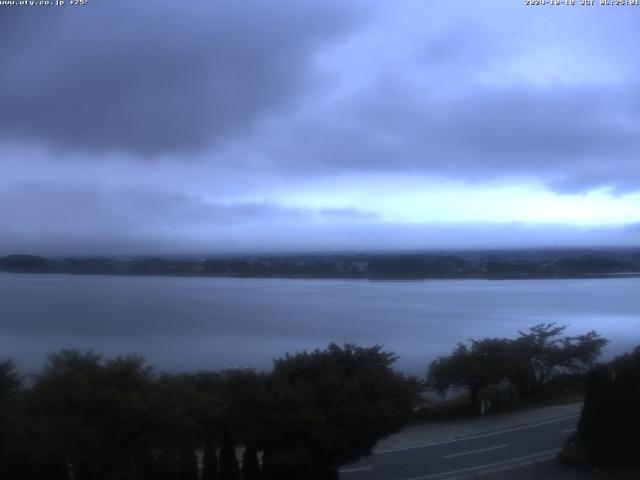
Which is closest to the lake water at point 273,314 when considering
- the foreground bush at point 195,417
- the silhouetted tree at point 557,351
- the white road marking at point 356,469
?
the silhouetted tree at point 557,351

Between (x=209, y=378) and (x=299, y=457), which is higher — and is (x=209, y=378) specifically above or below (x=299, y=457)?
above

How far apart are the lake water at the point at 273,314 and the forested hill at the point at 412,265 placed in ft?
3.68

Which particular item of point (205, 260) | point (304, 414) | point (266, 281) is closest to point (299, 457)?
point (304, 414)

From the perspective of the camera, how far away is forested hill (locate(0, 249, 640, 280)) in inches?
1288

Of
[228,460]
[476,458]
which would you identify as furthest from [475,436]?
[228,460]

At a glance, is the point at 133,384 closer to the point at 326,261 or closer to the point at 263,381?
the point at 263,381

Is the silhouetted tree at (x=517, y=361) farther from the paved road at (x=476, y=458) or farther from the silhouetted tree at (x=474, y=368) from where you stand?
the paved road at (x=476, y=458)

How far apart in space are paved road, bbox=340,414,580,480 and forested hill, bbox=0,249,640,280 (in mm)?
14428

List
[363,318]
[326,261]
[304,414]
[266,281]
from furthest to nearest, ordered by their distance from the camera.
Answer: [266,281] < [326,261] < [363,318] < [304,414]

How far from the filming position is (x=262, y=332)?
84.2ft

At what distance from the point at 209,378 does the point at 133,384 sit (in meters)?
2.45

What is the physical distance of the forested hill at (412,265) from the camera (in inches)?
1288

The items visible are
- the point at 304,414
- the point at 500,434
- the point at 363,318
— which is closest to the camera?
the point at 304,414

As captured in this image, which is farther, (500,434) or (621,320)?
(621,320)
